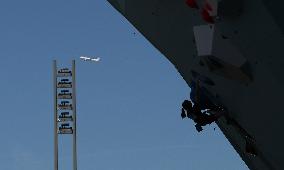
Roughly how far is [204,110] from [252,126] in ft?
3.97

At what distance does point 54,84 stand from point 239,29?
33.8 metres

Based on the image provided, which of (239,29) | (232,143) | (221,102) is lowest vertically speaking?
(232,143)

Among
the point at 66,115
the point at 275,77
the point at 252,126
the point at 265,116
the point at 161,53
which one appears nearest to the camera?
the point at 275,77

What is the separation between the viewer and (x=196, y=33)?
12578 mm

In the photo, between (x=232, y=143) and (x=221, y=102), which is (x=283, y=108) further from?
(x=232, y=143)

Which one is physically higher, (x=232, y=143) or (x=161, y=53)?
(x=161, y=53)

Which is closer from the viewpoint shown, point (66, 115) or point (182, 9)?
point (182, 9)

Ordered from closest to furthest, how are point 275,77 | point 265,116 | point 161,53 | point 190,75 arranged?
point 275,77
point 265,116
point 190,75
point 161,53

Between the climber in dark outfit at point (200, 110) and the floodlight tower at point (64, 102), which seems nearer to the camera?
the climber in dark outfit at point (200, 110)

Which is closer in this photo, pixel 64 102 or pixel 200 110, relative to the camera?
pixel 200 110

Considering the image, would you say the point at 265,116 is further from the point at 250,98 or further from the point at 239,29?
the point at 239,29

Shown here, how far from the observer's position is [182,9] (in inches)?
513

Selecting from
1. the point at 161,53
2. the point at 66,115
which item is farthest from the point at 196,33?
the point at 66,115

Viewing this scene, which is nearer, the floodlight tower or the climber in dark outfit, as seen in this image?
the climber in dark outfit
